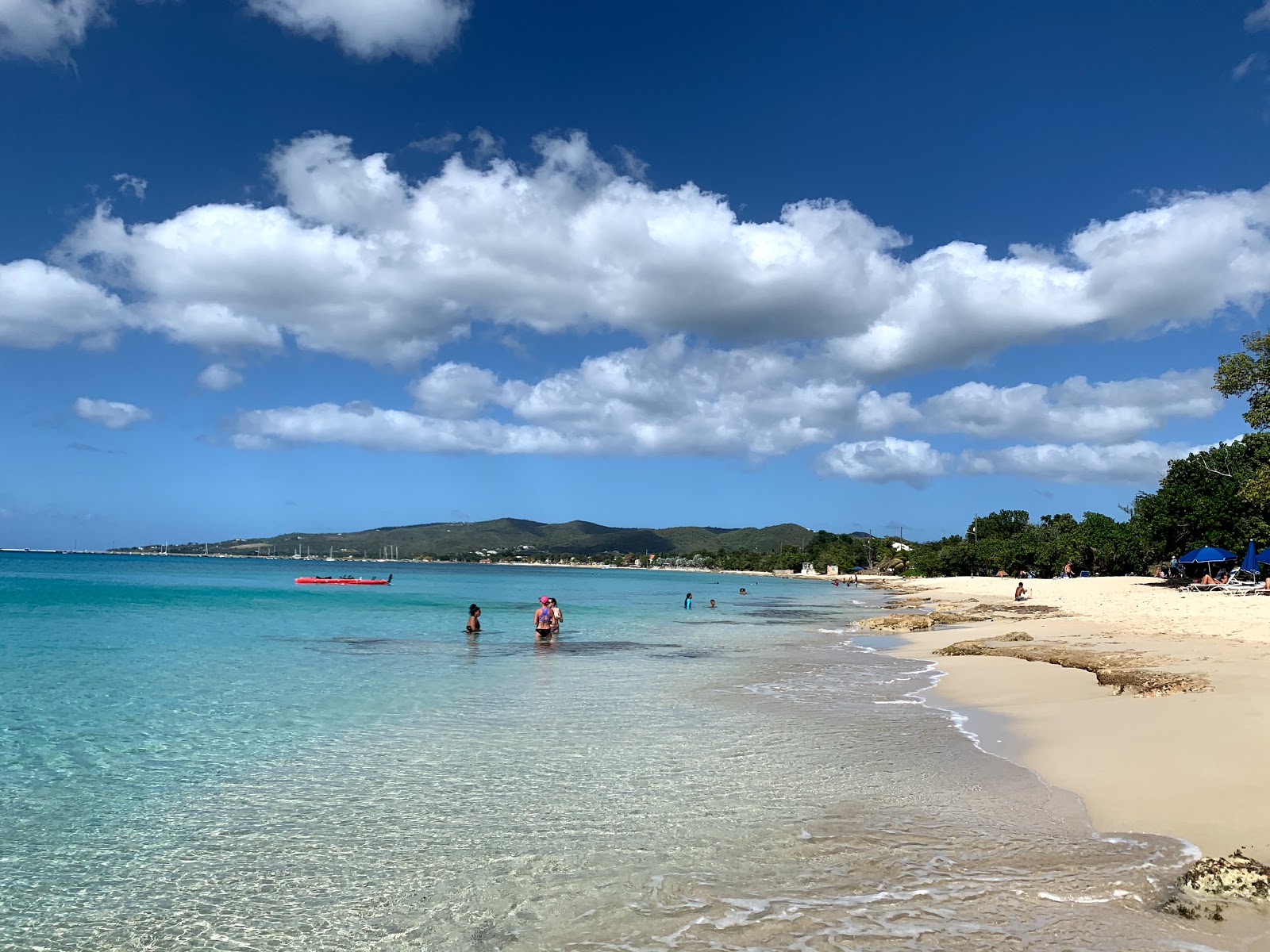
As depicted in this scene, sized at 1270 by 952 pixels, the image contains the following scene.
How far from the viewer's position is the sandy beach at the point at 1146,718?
7516 millimetres

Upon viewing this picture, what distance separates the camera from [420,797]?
878cm

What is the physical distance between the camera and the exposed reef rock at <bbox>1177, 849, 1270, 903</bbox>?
545cm

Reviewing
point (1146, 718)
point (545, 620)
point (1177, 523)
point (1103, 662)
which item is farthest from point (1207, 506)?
point (1146, 718)

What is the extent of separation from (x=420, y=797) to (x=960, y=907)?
5608 millimetres

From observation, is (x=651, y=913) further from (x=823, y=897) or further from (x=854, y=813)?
(x=854, y=813)

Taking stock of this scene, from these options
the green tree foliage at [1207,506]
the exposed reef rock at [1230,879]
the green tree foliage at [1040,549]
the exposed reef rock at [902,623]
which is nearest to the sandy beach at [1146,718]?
the exposed reef rock at [1230,879]

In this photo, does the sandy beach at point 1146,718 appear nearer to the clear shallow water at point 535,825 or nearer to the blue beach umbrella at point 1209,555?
the clear shallow water at point 535,825

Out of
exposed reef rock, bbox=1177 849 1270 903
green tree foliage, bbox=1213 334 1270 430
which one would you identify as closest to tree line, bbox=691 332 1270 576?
green tree foliage, bbox=1213 334 1270 430

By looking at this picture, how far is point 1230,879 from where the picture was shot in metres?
5.57

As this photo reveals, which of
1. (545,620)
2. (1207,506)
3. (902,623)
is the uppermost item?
(1207,506)

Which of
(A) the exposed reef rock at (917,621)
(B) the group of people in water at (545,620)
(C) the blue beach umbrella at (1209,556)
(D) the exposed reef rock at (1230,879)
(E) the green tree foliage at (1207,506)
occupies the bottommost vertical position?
(A) the exposed reef rock at (917,621)

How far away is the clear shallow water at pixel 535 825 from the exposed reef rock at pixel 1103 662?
3477 mm

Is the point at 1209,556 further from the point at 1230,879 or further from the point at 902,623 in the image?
the point at 1230,879

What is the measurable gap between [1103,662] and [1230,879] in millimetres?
13253
